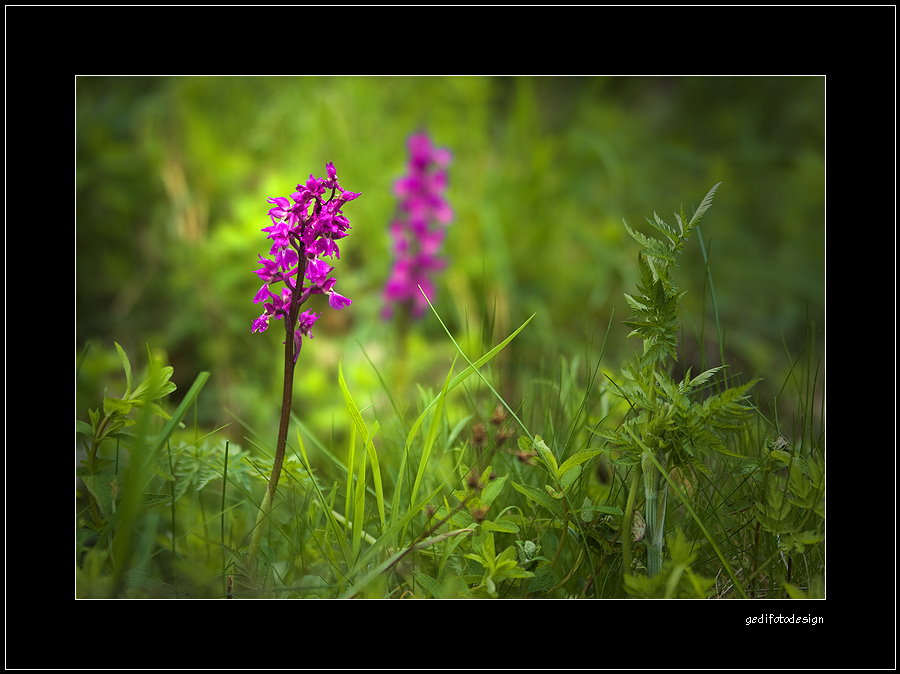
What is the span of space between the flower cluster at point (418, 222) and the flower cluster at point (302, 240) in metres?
1.72

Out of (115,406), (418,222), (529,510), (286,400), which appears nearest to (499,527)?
(529,510)

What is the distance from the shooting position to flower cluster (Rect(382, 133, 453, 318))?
10.1ft

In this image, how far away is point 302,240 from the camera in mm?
1298

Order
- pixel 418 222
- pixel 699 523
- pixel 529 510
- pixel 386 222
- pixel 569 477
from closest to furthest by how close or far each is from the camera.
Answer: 1. pixel 699 523
2. pixel 569 477
3. pixel 529 510
4. pixel 418 222
5. pixel 386 222

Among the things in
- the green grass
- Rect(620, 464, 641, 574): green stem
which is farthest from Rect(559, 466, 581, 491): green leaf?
Rect(620, 464, 641, 574): green stem

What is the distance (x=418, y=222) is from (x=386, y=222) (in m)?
0.83

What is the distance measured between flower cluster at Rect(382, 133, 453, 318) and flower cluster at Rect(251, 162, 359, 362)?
1.72 meters

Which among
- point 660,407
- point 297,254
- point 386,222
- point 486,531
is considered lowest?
point 486,531

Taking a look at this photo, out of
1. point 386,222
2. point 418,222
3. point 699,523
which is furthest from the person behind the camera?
point 386,222

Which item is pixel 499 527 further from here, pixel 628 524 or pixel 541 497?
pixel 628 524

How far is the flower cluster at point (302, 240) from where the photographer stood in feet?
4.23

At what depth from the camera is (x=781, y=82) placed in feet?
15.5

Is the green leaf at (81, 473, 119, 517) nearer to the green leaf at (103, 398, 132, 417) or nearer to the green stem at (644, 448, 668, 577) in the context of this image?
the green leaf at (103, 398, 132, 417)
